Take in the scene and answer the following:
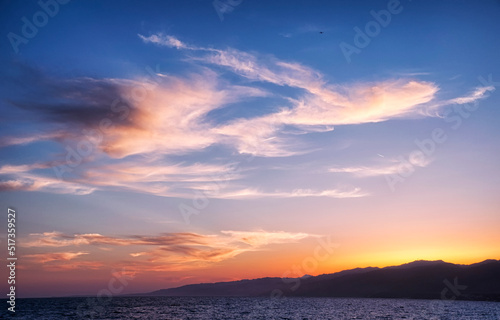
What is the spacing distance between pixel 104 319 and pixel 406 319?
2868 inches

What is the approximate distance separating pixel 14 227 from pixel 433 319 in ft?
303

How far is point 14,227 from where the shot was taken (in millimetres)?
34344

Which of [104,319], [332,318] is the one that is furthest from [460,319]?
[104,319]

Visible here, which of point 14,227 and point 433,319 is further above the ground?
point 14,227

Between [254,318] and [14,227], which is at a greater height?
[14,227]

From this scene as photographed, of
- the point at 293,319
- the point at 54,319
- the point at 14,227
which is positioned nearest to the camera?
the point at 14,227

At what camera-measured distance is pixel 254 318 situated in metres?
92.8

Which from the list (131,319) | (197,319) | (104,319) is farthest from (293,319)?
(104,319)

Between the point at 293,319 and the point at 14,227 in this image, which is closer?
the point at 14,227

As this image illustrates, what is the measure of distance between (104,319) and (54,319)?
1538cm

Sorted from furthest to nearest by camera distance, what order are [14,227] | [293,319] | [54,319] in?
[54,319]
[293,319]
[14,227]

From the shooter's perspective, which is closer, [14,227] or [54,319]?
[14,227]

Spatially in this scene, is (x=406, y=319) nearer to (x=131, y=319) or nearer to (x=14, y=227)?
(x=131, y=319)

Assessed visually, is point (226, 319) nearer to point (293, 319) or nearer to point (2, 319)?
point (293, 319)
